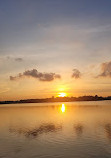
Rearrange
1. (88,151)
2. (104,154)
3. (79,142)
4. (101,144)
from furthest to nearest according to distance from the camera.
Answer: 1. (79,142)
2. (101,144)
3. (88,151)
4. (104,154)

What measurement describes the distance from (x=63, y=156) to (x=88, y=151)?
3779mm

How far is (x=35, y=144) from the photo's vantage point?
113 ft

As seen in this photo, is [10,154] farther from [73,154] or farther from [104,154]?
[104,154]

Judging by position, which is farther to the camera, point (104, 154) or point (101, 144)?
point (101, 144)

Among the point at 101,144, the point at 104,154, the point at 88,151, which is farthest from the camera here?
the point at 101,144

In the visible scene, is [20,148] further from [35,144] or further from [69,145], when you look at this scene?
[69,145]

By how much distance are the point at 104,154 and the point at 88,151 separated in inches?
102

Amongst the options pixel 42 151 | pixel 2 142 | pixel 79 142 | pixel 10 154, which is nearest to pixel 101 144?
pixel 79 142

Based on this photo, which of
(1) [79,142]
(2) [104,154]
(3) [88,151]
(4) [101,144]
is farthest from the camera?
(1) [79,142]

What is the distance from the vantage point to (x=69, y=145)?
1266 inches

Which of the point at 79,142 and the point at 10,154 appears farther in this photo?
the point at 79,142

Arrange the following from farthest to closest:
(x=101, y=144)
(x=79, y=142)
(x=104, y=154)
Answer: (x=79, y=142) < (x=101, y=144) < (x=104, y=154)

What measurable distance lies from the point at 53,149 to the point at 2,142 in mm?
10944

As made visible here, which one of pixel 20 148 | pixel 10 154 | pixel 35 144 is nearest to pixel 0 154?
pixel 10 154
